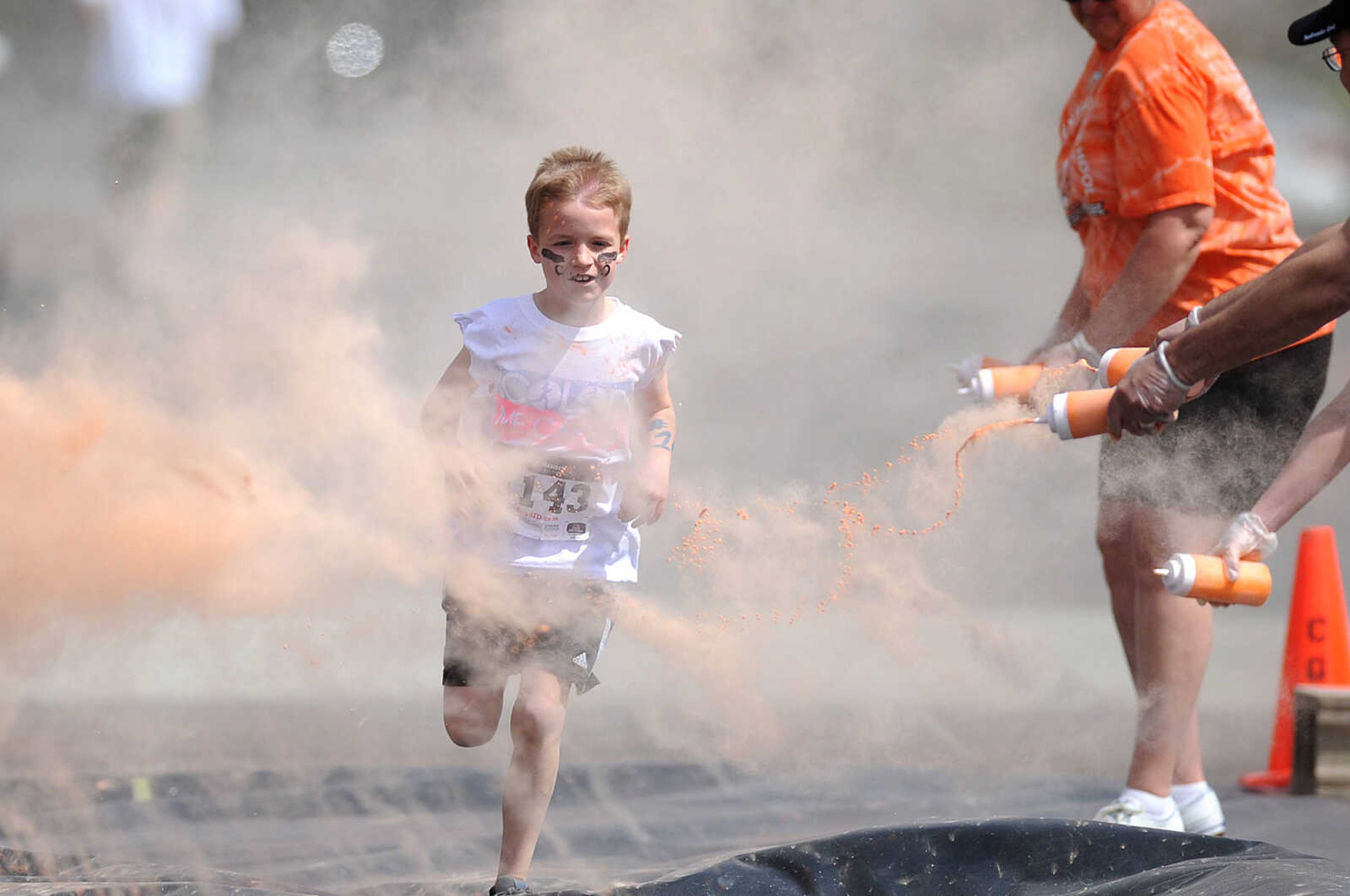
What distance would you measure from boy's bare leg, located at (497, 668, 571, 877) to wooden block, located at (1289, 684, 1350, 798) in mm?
2364

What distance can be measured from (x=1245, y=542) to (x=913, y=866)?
771 millimetres

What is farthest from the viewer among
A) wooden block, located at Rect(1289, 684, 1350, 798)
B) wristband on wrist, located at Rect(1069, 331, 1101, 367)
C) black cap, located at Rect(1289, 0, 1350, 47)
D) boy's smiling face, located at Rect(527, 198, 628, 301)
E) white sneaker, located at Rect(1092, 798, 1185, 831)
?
wooden block, located at Rect(1289, 684, 1350, 798)

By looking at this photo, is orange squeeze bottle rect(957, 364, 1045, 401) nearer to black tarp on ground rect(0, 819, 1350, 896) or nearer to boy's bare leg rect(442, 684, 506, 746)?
black tarp on ground rect(0, 819, 1350, 896)

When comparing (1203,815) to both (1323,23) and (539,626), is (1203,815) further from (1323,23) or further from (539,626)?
(1323,23)

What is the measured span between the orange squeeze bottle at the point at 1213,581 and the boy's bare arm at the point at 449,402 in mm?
1221

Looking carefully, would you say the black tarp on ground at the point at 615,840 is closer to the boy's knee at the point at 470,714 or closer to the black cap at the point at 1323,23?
the boy's knee at the point at 470,714

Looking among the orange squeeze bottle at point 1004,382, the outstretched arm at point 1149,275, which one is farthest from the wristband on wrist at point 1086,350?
the orange squeeze bottle at point 1004,382

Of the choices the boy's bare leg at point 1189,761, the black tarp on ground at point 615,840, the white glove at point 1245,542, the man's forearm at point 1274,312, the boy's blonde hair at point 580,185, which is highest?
the boy's blonde hair at point 580,185

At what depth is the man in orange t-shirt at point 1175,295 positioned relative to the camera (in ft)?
7.77

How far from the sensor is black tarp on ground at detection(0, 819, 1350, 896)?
6.46 ft

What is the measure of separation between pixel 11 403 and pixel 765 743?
1.65 m

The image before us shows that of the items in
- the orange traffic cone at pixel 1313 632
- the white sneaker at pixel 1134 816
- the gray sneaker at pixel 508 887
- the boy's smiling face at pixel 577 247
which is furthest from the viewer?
the orange traffic cone at pixel 1313 632

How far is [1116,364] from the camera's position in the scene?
7.18 ft

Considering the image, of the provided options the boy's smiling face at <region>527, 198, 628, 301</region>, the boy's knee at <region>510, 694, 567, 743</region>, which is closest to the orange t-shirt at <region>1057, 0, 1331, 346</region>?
the boy's smiling face at <region>527, 198, 628, 301</region>
